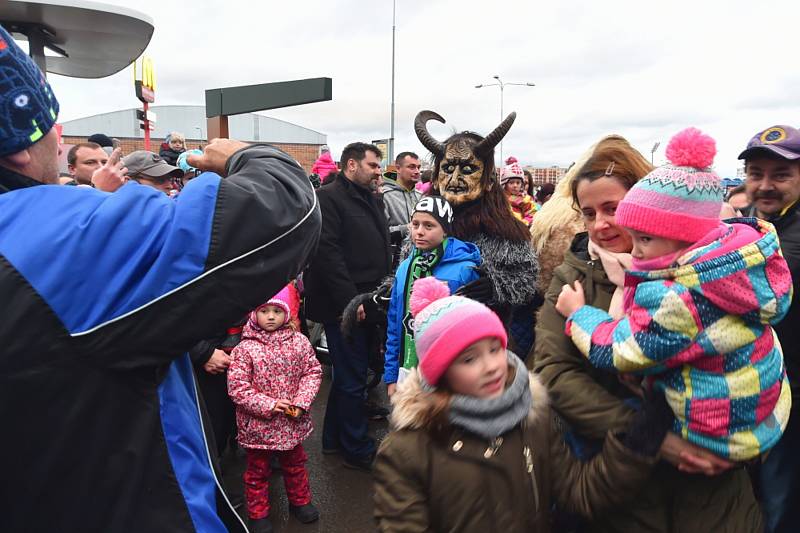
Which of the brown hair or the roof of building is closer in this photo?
the brown hair

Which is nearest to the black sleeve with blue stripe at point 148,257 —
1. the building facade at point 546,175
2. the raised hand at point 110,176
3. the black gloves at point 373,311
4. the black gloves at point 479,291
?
the raised hand at point 110,176

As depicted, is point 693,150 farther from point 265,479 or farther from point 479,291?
point 265,479

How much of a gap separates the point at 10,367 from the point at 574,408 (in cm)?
146

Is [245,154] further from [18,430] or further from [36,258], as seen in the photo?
[18,430]

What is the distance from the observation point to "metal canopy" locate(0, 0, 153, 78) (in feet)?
24.1

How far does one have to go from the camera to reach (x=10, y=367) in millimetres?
944

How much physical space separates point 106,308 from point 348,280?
10.1ft

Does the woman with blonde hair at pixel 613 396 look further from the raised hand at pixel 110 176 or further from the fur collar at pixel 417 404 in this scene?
the raised hand at pixel 110 176

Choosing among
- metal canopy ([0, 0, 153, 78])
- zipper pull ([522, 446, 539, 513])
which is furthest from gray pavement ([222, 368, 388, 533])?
metal canopy ([0, 0, 153, 78])

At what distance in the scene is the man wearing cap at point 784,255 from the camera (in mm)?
2451

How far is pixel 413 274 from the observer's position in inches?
125

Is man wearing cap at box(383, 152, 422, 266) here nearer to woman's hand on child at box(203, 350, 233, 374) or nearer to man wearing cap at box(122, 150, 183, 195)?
man wearing cap at box(122, 150, 183, 195)

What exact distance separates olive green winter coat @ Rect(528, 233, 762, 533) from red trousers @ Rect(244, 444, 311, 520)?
210 centimetres

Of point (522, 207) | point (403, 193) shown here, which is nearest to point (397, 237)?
point (403, 193)
